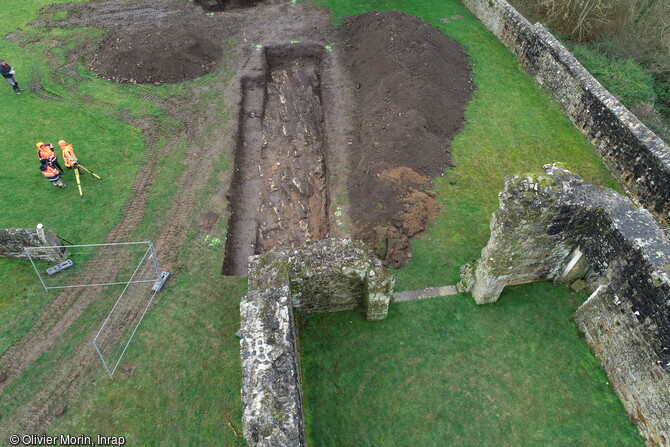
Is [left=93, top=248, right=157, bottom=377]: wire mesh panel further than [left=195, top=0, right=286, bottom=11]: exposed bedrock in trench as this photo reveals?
No

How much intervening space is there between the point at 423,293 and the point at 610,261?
4315mm

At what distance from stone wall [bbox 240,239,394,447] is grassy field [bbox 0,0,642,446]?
1.03m

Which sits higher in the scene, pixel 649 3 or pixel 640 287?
pixel 649 3

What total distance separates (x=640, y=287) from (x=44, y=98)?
21732mm

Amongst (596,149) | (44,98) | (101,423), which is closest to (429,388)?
(101,423)

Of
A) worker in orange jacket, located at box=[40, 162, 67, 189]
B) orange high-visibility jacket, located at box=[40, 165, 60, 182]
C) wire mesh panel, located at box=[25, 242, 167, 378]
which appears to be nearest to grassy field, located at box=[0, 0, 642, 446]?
wire mesh panel, located at box=[25, 242, 167, 378]

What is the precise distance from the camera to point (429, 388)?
30.9 feet

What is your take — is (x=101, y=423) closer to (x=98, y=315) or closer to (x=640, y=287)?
(x=98, y=315)

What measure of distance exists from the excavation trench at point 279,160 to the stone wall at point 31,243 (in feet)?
15.4

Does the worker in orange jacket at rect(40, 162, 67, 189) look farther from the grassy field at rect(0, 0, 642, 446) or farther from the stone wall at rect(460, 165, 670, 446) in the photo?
the stone wall at rect(460, 165, 670, 446)

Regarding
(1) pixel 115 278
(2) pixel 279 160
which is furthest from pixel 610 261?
(1) pixel 115 278

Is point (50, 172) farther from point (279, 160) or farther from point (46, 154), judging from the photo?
point (279, 160)

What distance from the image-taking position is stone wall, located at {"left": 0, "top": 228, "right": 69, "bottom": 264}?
11.0 metres

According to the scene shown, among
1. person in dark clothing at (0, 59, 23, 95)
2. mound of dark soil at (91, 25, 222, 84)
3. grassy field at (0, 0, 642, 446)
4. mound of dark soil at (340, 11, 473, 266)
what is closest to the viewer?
grassy field at (0, 0, 642, 446)
